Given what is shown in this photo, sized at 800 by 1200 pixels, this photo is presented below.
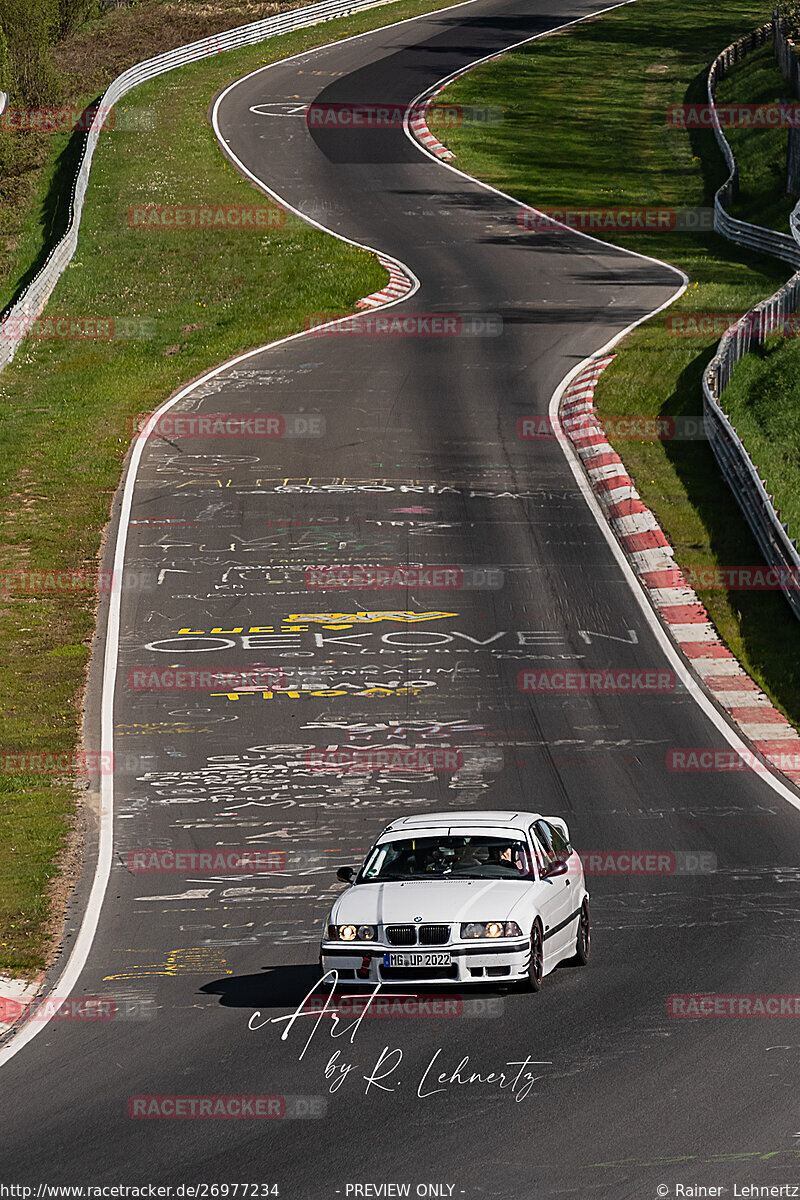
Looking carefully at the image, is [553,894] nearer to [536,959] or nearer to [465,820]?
[536,959]

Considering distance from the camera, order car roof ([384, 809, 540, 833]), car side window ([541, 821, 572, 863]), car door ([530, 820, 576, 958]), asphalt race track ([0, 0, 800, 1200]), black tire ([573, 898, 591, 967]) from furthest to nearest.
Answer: car side window ([541, 821, 572, 863])
car roof ([384, 809, 540, 833])
black tire ([573, 898, 591, 967])
car door ([530, 820, 576, 958])
asphalt race track ([0, 0, 800, 1200])

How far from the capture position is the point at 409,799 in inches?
701

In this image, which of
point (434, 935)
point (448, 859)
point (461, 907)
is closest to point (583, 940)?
point (448, 859)

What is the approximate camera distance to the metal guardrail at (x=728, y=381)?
24766 millimetres

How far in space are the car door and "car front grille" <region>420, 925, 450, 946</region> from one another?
79 cm

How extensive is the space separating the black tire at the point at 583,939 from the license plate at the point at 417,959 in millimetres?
1554

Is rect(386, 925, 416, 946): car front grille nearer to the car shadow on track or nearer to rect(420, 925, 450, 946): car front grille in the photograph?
rect(420, 925, 450, 946): car front grille

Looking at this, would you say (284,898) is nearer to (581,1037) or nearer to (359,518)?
(581,1037)

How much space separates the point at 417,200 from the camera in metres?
53.4

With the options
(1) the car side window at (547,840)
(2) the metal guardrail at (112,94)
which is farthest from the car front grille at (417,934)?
(2) the metal guardrail at (112,94)

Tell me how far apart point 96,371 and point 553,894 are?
29.5 meters

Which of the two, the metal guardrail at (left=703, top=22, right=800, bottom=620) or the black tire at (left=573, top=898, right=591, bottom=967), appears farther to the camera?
Result: the metal guardrail at (left=703, top=22, right=800, bottom=620)

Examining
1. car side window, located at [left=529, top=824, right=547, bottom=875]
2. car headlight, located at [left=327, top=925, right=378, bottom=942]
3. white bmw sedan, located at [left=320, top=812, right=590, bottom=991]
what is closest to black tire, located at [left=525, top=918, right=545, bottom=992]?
white bmw sedan, located at [left=320, top=812, right=590, bottom=991]

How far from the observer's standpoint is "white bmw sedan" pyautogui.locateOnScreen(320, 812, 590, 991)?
11.3 metres
